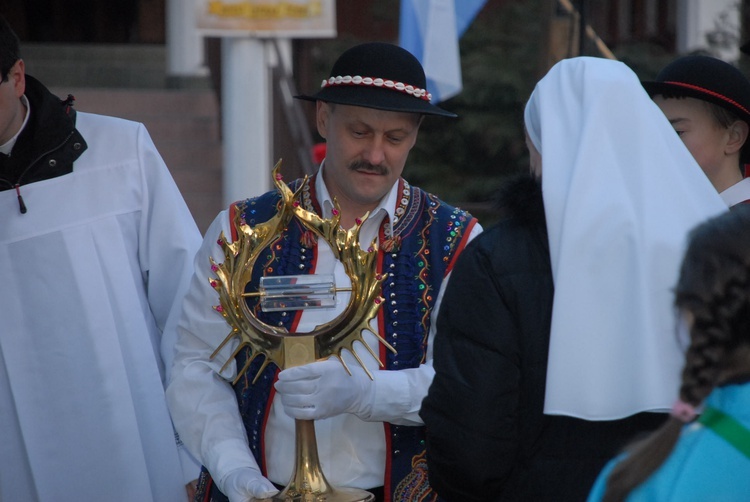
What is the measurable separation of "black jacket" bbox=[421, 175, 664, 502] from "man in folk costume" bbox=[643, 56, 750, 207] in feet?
3.35

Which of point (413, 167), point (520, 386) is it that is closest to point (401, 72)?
point (520, 386)

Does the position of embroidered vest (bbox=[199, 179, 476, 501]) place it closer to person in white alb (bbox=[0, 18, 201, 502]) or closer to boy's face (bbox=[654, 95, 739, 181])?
→ person in white alb (bbox=[0, 18, 201, 502])

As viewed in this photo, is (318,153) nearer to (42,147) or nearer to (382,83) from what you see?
(42,147)

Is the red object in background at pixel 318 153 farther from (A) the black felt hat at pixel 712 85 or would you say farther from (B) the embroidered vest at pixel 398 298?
(B) the embroidered vest at pixel 398 298

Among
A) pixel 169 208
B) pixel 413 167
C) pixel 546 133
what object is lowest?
pixel 413 167

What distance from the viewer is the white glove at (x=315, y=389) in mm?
2268

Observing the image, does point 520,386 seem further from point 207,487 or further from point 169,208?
point 169,208

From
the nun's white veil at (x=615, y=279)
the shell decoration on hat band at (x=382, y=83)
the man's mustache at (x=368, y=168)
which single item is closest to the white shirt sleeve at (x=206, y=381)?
the man's mustache at (x=368, y=168)

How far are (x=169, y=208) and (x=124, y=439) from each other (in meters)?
0.68

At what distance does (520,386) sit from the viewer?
6.82ft

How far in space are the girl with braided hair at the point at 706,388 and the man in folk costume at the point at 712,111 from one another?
A: 1433 mm

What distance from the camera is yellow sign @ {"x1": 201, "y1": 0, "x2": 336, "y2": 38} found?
6.77m

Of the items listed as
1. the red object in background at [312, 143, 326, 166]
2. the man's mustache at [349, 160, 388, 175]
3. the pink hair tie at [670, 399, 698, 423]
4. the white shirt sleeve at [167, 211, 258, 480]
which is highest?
the man's mustache at [349, 160, 388, 175]

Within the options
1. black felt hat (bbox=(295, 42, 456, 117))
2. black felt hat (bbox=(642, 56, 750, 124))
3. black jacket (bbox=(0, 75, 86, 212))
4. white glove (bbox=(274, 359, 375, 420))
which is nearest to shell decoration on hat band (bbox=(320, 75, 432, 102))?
black felt hat (bbox=(295, 42, 456, 117))
